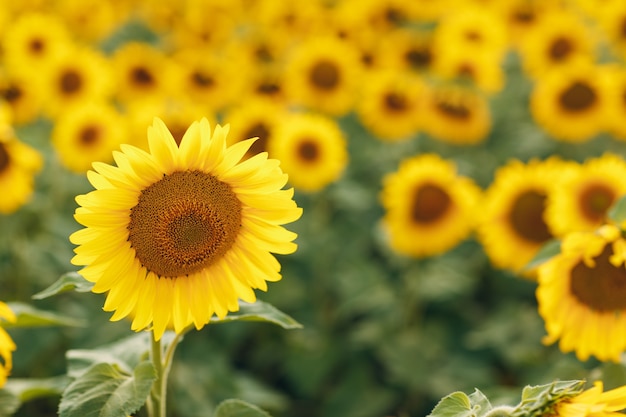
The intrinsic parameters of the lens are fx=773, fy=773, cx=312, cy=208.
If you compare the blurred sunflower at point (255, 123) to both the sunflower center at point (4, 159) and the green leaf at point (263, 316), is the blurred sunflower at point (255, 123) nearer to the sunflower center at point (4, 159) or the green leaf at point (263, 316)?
the sunflower center at point (4, 159)

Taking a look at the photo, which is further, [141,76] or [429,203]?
[141,76]

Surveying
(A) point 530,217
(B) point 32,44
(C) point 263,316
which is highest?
(B) point 32,44

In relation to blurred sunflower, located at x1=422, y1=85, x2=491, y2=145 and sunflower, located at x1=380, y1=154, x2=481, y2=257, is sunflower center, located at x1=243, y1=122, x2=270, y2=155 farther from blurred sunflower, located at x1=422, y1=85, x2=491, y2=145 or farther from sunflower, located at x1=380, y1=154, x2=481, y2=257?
blurred sunflower, located at x1=422, y1=85, x2=491, y2=145

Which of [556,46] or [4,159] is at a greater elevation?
[556,46]

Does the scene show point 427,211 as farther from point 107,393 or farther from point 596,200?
point 107,393

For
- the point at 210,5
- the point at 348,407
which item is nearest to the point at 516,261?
the point at 348,407

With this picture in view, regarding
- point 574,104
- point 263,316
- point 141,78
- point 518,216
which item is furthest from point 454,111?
point 263,316
